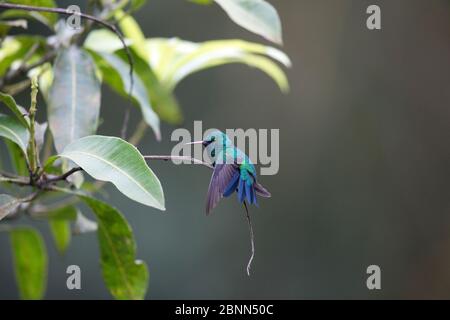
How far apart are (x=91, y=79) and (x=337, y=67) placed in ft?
11.5

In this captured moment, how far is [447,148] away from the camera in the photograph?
15.6ft

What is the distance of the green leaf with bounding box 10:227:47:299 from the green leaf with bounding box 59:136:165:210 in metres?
1.04

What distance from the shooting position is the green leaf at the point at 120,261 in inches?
62.7

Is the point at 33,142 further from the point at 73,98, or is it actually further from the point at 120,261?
the point at 120,261

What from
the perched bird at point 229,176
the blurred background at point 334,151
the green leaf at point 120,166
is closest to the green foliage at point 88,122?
the green leaf at point 120,166

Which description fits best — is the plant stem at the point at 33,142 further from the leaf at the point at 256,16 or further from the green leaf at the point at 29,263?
the green leaf at the point at 29,263

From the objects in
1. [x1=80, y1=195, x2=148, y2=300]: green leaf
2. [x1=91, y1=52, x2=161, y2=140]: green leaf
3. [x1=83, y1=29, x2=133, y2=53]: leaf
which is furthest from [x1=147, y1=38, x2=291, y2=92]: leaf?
[x1=80, y1=195, x2=148, y2=300]: green leaf

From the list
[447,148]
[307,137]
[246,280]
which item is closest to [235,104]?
[307,137]

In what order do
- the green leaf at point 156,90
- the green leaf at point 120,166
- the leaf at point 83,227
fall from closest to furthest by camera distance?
1. the green leaf at point 120,166
2. the leaf at point 83,227
3. the green leaf at point 156,90

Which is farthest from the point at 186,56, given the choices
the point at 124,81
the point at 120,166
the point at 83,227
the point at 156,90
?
the point at 120,166

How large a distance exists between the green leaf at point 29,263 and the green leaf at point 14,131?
32.3 inches

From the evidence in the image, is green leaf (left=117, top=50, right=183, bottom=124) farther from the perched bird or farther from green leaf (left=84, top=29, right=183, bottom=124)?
the perched bird

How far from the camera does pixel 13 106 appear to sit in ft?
4.34

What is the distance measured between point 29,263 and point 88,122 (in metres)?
0.85
